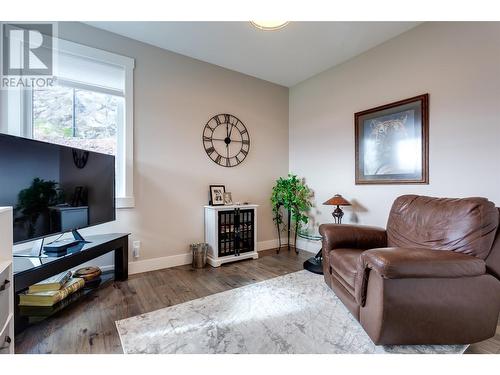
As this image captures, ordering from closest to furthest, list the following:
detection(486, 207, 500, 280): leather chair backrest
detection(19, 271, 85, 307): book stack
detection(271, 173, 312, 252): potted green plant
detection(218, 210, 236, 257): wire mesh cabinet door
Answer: detection(486, 207, 500, 280): leather chair backrest < detection(19, 271, 85, 307): book stack < detection(218, 210, 236, 257): wire mesh cabinet door < detection(271, 173, 312, 252): potted green plant

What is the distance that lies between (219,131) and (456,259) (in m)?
2.70

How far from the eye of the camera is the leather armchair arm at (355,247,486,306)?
1.22 metres

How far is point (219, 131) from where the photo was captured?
314cm

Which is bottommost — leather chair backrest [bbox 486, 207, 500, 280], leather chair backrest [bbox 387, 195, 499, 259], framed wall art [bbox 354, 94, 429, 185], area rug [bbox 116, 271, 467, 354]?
area rug [bbox 116, 271, 467, 354]

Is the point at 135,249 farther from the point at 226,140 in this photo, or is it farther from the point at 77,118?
the point at 226,140

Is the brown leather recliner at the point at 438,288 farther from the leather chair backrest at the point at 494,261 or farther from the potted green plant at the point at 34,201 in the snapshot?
the potted green plant at the point at 34,201

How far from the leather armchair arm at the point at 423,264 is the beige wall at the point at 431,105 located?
3.41 feet

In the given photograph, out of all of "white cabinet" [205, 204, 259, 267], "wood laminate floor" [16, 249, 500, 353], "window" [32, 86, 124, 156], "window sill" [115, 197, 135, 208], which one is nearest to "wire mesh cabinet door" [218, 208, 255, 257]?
"white cabinet" [205, 204, 259, 267]

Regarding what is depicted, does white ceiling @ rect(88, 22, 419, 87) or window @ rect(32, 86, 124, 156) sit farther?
white ceiling @ rect(88, 22, 419, 87)

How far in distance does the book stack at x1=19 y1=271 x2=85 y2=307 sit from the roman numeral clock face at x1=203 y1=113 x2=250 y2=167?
1.94m

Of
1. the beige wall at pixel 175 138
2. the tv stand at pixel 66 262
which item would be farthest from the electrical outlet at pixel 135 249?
the tv stand at pixel 66 262

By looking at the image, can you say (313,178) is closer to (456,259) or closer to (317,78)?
(317,78)

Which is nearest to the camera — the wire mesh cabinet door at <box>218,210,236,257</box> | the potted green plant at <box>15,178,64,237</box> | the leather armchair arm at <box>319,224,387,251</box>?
the potted green plant at <box>15,178,64,237</box>

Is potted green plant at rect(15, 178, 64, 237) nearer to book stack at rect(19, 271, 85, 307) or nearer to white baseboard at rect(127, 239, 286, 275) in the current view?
book stack at rect(19, 271, 85, 307)
